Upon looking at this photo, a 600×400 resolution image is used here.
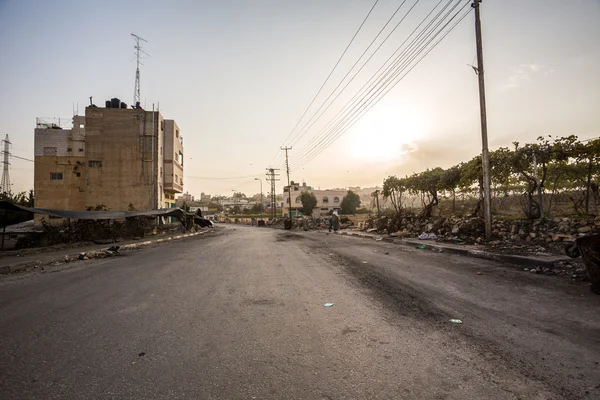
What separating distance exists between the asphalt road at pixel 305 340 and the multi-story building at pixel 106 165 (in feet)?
109

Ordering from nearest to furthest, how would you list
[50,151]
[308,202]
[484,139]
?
[484,139] → [50,151] → [308,202]

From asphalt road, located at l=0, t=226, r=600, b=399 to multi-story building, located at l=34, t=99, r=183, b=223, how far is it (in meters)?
33.3

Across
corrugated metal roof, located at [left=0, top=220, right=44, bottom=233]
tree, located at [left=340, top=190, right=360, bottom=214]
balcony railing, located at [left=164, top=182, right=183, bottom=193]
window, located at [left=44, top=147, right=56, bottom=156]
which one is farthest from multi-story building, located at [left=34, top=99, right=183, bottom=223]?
tree, located at [left=340, top=190, right=360, bottom=214]

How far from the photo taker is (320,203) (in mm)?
85312

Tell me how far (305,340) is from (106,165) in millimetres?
41088

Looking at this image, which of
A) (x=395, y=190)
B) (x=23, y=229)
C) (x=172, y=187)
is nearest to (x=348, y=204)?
(x=172, y=187)

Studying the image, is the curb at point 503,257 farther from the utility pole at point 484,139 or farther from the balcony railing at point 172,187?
the balcony railing at point 172,187

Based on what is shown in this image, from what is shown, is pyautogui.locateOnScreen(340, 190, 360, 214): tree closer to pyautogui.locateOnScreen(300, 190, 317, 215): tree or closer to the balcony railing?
pyautogui.locateOnScreen(300, 190, 317, 215): tree

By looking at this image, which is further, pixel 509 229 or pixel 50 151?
pixel 50 151

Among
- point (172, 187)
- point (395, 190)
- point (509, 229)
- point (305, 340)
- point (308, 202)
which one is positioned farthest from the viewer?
point (308, 202)

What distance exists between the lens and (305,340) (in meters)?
3.08

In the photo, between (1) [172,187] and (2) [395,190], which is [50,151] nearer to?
(1) [172,187]

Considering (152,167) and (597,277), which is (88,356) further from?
(152,167)

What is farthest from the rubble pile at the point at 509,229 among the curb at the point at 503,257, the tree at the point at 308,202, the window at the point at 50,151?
the tree at the point at 308,202
